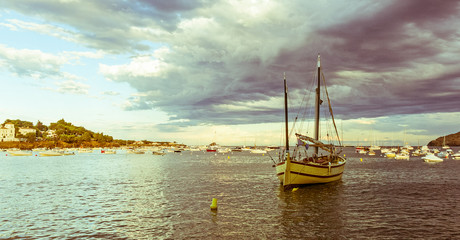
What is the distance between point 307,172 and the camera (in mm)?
42688

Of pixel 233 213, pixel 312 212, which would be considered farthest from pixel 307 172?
pixel 233 213

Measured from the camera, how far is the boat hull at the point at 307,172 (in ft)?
136

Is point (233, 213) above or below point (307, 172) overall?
below

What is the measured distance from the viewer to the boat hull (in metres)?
41.4

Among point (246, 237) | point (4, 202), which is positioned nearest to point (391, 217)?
point (246, 237)

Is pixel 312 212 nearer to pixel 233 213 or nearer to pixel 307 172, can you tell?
pixel 233 213

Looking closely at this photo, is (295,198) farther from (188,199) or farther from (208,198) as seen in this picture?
(188,199)

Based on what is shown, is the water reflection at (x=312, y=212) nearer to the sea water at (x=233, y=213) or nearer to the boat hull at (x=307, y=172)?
the sea water at (x=233, y=213)

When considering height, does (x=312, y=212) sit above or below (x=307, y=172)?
below

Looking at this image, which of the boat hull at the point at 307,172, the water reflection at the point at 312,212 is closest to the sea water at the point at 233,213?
the water reflection at the point at 312,212

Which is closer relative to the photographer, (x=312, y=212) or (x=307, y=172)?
(x=312, y=212)

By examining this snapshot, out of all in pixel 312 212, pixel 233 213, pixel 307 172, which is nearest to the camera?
pixel 233 213

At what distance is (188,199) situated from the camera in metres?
37.0

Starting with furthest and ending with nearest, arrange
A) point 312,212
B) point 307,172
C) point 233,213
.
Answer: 1. point 307,172
2. point 312,212
3. point 233,213
